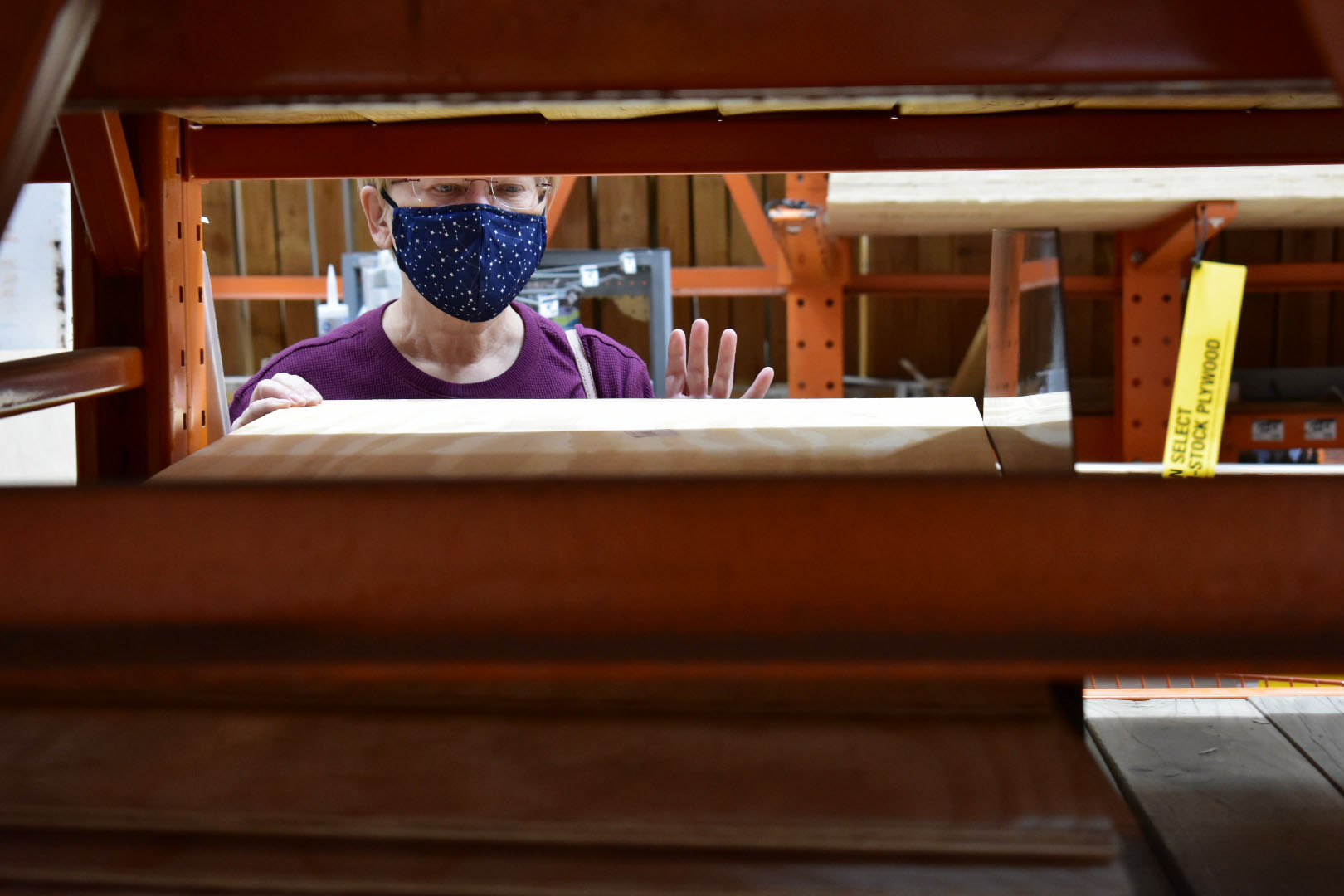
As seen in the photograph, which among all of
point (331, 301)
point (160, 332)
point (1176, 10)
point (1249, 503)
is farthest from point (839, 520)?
point (331, 301)

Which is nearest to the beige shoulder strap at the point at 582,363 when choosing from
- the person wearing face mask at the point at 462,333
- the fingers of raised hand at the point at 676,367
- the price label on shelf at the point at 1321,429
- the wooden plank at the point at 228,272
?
the person wearing face mask at the point at 462,333

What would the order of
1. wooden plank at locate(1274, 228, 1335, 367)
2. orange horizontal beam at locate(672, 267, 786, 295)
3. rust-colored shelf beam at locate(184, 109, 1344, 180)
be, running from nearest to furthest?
1. rust-colored shelf beam at locate(184, 109, 1344, 180)
2. orange horizontal beam at locate(672, 267, 786, 295)
3. wooden plank at locate(1274, 228, 1335, 367)

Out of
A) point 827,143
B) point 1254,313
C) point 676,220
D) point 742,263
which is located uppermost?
point 676,220

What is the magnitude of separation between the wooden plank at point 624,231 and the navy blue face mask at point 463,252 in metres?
3.96

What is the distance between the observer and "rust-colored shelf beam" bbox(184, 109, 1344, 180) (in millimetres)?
1017

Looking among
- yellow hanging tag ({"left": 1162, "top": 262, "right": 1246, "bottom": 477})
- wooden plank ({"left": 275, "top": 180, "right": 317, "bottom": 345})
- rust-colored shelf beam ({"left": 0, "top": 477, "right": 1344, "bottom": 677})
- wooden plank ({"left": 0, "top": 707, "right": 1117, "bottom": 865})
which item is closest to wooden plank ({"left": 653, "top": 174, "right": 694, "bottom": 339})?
wooden plank ({"left": 275, "top": 180, "right": 317, "bottom": 345})

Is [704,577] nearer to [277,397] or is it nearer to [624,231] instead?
[277,397]

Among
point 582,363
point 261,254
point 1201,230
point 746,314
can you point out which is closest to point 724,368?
point 582,363

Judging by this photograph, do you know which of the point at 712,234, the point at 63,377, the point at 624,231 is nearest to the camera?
the point at 63,377

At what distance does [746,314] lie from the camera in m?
5.82

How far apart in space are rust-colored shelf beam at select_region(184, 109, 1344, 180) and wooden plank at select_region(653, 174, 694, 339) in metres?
4.72

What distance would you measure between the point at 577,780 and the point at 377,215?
149 centimetres

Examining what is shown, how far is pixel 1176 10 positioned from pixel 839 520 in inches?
14.0

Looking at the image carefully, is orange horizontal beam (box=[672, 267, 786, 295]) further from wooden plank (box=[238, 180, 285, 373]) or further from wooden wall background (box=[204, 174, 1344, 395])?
wooden plank (box=[238, 180, 285, 373])
